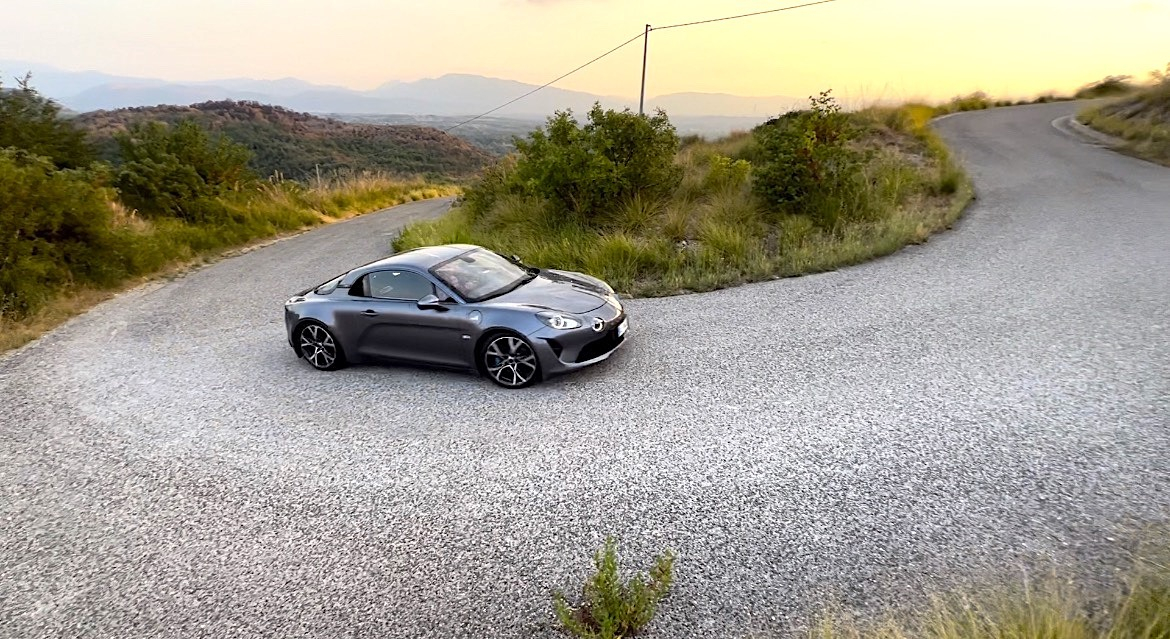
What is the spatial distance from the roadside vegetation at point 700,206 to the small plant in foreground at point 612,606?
20.5 feet

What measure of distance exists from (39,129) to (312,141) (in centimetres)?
3993

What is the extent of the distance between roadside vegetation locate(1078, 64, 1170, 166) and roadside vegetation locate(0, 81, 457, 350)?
72.6 feet

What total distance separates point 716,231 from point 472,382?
5497mm

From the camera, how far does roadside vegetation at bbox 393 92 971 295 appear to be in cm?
1005

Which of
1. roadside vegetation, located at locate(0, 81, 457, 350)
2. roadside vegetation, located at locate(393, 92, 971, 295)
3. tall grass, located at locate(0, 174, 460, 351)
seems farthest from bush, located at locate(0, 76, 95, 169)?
roadside vegetation, located at locate(393, 92, 971, 295)

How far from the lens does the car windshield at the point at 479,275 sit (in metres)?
6.55

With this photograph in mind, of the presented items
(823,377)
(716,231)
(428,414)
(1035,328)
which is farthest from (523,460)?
(716,231)

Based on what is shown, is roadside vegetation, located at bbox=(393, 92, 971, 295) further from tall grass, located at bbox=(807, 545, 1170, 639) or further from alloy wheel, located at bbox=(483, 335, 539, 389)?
tall grass, located at bbox=(807, 545, 1170, 639)

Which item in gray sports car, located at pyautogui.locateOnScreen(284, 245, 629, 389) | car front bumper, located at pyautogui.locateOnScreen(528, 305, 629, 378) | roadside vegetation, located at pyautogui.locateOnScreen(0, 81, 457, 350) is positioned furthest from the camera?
roadside vegetation, located at pyautogui.locateOnScreen(0, 81, 457, 350)

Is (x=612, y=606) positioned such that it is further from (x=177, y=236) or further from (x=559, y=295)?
(x=177, y=236)

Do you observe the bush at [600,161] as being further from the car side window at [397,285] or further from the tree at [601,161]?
the car side window at [397,285]

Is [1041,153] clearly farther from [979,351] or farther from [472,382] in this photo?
[472,382]

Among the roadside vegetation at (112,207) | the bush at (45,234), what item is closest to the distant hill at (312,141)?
the roadside vegetation at (112,207)

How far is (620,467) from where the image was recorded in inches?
186
